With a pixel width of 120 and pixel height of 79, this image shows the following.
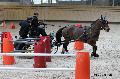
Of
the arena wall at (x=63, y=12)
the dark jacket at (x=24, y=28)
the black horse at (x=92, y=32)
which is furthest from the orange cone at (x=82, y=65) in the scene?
the arena wall at (x=63, y=12)

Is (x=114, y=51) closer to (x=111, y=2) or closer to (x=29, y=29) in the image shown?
(x=29, y=29)

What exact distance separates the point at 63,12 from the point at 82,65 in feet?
108

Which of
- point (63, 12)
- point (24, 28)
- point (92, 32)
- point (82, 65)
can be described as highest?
point (82, 65)

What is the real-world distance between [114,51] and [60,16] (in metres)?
21.4

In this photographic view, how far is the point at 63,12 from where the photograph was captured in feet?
132

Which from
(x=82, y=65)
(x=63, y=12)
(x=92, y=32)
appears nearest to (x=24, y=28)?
(x=92, y=32)

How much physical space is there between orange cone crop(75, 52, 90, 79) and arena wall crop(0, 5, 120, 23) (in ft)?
106

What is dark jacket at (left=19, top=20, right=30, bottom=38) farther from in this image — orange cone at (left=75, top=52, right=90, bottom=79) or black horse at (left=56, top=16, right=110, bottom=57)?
orange cone at (left=75, top=52, right=90, bottom=79)

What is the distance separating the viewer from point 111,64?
47.8 feet

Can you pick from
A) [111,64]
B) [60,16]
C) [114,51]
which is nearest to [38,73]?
[111,64]

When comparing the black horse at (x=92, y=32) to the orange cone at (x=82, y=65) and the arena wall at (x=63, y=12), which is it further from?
the arena wall at (x=63, y=12)

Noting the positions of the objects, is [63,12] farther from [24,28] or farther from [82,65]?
[82,65]

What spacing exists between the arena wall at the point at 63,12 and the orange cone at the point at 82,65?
32.2 metres

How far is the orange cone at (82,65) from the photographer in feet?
23.8
